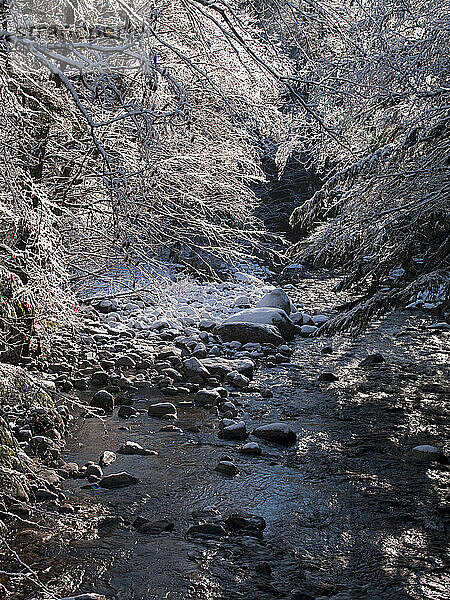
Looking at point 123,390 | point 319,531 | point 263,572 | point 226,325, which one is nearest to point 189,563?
point 263,572

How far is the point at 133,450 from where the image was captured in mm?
6102

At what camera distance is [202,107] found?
727 centimetres

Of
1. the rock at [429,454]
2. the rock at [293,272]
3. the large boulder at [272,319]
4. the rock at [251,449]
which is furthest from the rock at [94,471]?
the rock at [293,272]

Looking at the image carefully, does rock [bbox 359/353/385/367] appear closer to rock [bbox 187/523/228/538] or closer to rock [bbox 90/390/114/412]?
rock [bbox 90/390/114/412]

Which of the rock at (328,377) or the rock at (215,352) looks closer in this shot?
the rock at (328,377)

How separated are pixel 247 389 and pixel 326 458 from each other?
7.86ft

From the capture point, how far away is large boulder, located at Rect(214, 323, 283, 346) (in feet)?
36.0

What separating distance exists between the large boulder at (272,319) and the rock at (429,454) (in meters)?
5.31

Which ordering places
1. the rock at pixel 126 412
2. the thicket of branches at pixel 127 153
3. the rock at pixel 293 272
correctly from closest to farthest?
the thicket of branches at pixel 127 153 < the rock at pixel 126 412 < the rock at pixel 293 272

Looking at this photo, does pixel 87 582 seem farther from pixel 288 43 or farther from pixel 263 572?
pixel 288 43

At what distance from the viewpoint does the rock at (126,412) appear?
23.2 ft

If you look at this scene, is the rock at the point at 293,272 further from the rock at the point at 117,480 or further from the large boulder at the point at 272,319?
the rock at the point at 117,480

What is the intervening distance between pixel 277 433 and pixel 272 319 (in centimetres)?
512

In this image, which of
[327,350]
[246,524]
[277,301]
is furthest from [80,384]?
[277,301]
